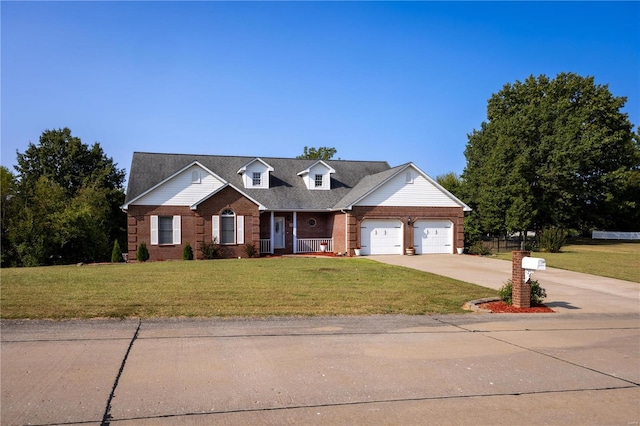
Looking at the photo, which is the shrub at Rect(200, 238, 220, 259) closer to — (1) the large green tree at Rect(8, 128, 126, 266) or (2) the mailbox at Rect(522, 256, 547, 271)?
(1) the large green tree at Rect(8, 128, 126, 266)

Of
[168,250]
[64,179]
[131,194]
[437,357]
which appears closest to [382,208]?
[168,250]

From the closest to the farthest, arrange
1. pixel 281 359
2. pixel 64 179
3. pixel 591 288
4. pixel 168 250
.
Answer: pixel 281 359
pixel 591 288
pixel 168 250
pixel 64 179

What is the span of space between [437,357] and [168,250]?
927 inches

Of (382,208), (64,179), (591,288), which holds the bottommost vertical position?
(591,288)

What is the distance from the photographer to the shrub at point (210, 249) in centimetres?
2819

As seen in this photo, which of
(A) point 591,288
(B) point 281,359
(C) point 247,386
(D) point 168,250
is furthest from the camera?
(D) point 168,250

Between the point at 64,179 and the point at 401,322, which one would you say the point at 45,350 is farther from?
the point at 64,179

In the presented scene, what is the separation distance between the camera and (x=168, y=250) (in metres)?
28.5

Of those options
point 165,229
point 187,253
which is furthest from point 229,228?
point 165,229

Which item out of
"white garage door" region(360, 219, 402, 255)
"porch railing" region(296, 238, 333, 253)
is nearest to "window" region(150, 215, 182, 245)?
"porch railing" region(296, 238, 333, 253)

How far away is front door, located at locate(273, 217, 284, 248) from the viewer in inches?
1260

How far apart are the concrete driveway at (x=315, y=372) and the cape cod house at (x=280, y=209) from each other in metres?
Answer: 19.4

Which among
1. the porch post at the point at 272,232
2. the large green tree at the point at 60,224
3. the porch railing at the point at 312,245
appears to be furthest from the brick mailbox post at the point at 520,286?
the large green tree at the point at 60,224

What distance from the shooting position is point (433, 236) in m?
31.5
